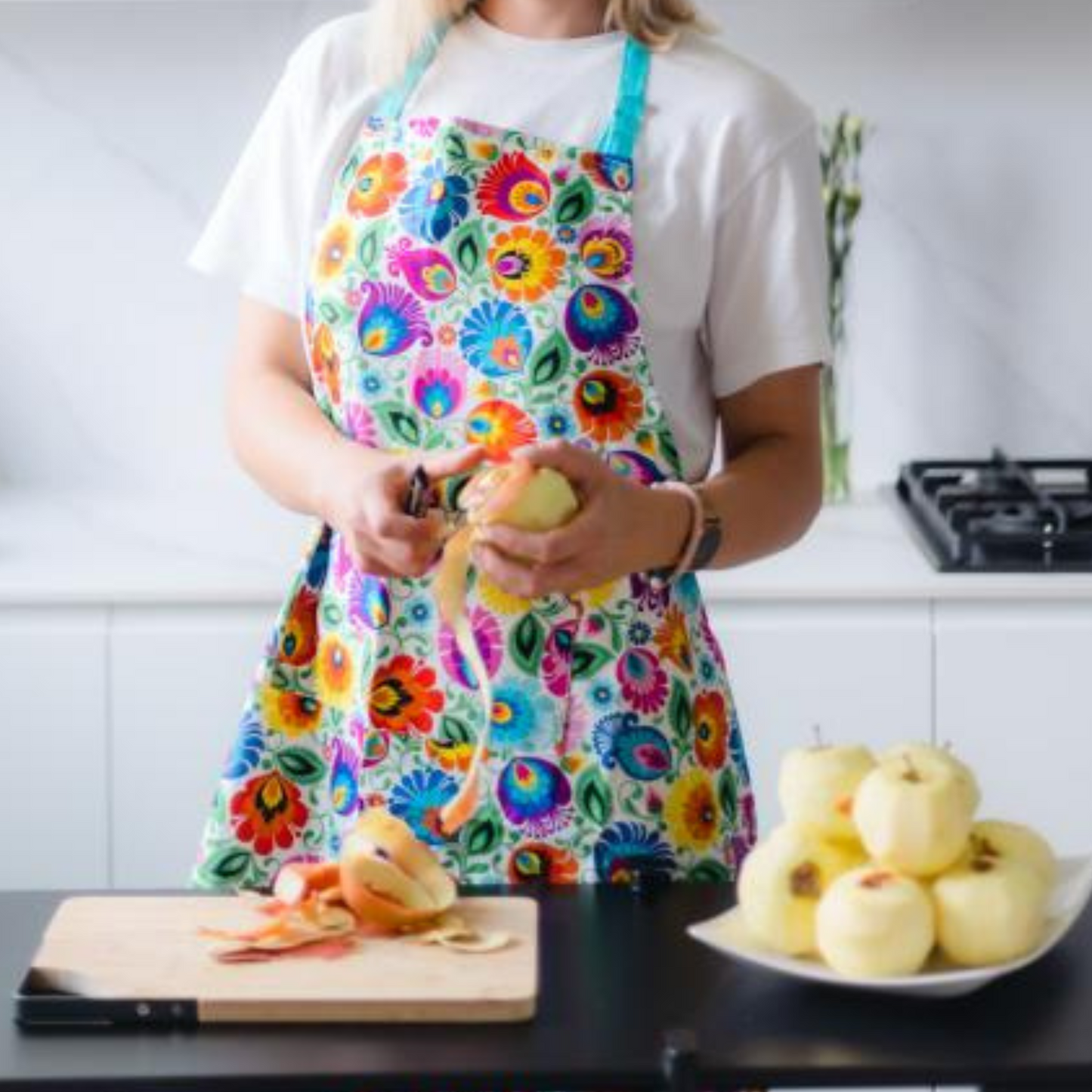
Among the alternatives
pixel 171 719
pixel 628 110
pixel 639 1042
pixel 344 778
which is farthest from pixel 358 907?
pixel 171 719

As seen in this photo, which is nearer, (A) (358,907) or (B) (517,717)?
(A) (358,907)

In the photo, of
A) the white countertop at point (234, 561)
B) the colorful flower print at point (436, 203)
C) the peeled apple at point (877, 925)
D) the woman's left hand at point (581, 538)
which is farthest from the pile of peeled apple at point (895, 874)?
the white countertop at point (234, 561)

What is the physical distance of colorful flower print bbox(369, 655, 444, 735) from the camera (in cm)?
187

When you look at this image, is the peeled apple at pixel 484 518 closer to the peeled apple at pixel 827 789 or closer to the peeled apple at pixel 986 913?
the peeled apple at pixel 827 789

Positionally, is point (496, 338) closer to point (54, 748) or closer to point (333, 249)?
point (333, 249)

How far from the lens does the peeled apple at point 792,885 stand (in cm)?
148

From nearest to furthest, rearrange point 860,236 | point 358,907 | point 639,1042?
point 639,1042 < point 358,907 < point 860,236

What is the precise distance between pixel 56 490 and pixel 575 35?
1559 mm

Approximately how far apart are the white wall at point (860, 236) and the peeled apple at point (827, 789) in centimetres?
184

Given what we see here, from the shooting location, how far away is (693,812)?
188 centimetres

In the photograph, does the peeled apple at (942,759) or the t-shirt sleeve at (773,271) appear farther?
the t-shirt sleeve at (773,271)

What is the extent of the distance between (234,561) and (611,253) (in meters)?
1.15

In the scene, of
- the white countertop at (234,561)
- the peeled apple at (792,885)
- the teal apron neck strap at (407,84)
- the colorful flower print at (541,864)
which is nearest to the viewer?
the peeled apple at (792,885)

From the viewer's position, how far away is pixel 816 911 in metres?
1.48
